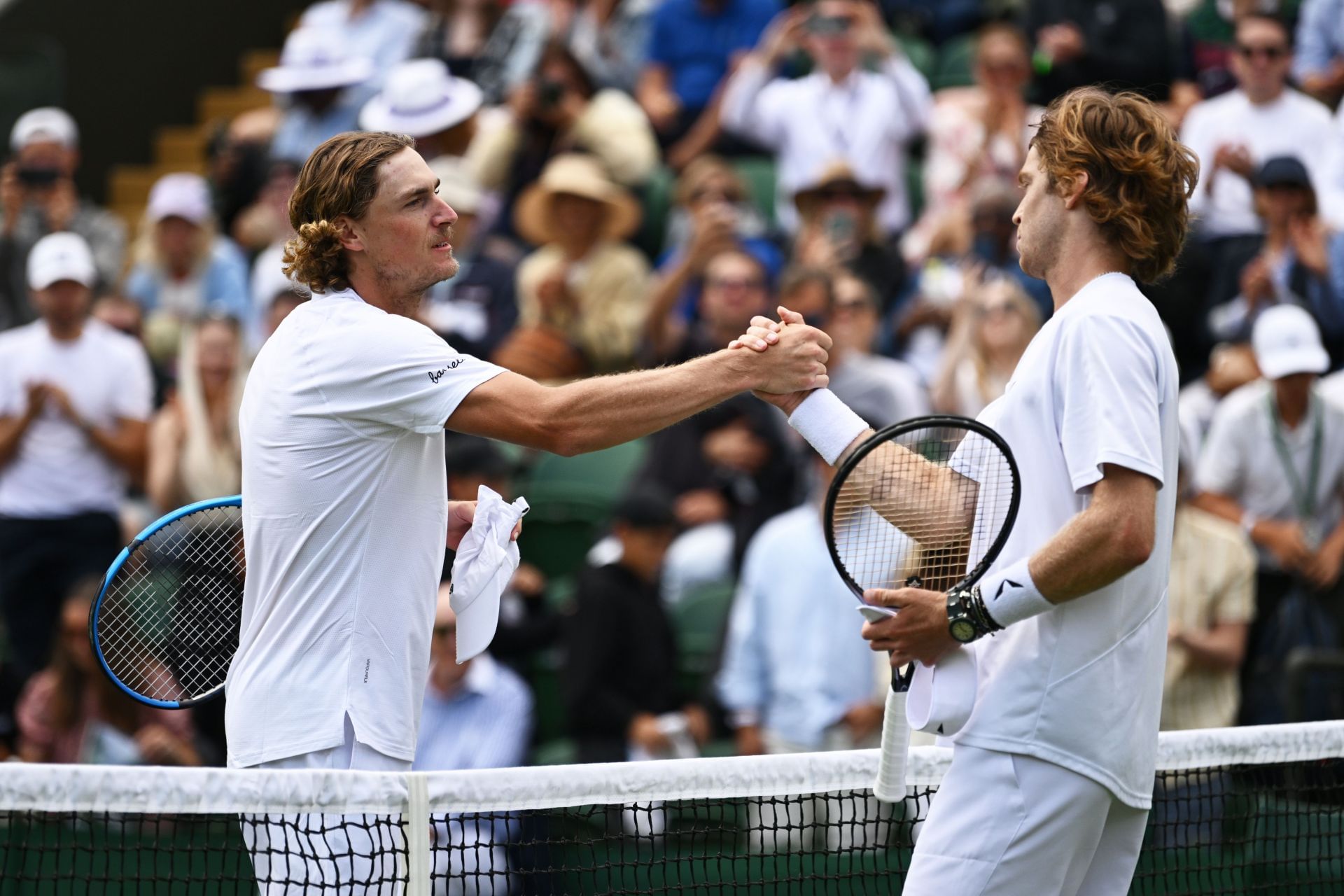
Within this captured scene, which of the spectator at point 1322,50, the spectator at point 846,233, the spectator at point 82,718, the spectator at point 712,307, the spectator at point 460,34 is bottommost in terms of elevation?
the spectator at point 82,718

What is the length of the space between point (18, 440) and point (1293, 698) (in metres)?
5.68

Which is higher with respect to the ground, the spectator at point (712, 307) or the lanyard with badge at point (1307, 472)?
the spectator at point (712, 307)

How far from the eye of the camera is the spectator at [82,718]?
7.36 m

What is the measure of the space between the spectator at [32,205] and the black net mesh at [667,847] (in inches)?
138

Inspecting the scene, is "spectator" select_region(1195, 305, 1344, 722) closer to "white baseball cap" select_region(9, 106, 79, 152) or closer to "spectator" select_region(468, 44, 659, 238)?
"spectator" select_region(468, 44, 659, 238)

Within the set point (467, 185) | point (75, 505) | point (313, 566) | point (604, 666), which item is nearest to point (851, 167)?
point (467, 185)

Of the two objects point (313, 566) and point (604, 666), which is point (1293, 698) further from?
point (313, 566)

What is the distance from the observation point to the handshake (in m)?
3.52

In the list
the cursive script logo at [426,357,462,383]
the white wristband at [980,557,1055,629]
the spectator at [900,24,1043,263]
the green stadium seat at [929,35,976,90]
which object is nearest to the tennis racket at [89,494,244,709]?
the cursive script logo at [426,357,462,383]

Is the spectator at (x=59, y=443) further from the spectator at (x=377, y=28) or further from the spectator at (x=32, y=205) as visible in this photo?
the spectator at (x=377, y=28)

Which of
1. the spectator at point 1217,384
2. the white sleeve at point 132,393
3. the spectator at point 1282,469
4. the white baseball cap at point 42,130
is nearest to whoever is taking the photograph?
the spectator at point 1282,469

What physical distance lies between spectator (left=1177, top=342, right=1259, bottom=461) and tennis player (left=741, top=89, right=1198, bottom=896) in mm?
4434

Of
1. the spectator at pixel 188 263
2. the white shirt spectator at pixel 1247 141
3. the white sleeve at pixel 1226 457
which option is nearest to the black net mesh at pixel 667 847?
the white sleeve at pixel 1226 457

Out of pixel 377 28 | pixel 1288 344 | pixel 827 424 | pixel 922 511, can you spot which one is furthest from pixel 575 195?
pixel 922 511
